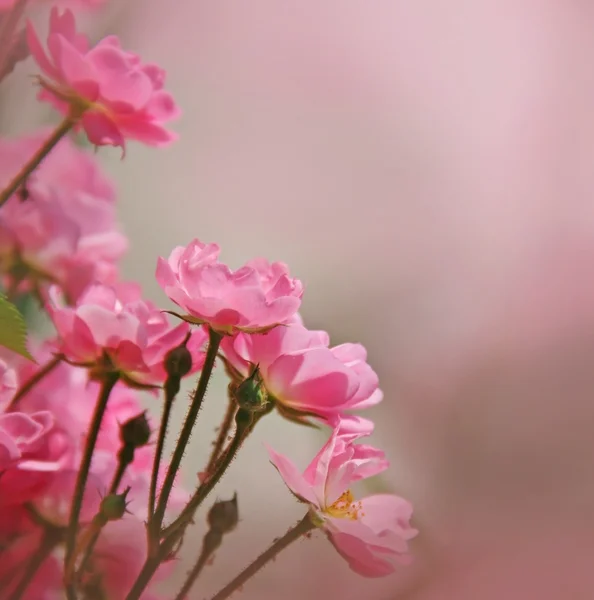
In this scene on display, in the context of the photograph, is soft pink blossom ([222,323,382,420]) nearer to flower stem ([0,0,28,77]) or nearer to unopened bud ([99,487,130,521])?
unopened bud ([99,487,130,521])

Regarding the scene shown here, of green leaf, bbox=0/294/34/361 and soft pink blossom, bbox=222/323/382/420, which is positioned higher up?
soft pink blossom, bbox=222/323/382/420

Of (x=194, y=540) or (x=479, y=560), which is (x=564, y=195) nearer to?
(x=479, y=560)

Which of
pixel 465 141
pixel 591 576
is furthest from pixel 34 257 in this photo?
pixel 591 576

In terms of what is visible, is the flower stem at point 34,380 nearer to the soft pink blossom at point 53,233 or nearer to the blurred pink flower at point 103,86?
the soft pink blossom at point 53,233

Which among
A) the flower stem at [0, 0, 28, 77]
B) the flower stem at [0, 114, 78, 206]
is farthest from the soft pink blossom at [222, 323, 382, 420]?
the flower stem at [0, 0, 28, 77]

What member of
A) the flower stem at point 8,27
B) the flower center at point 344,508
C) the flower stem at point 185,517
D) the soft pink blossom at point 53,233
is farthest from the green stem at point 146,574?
the flower stem at point 8,27

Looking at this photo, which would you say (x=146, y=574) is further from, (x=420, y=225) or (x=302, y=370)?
(x=420, y=225)
